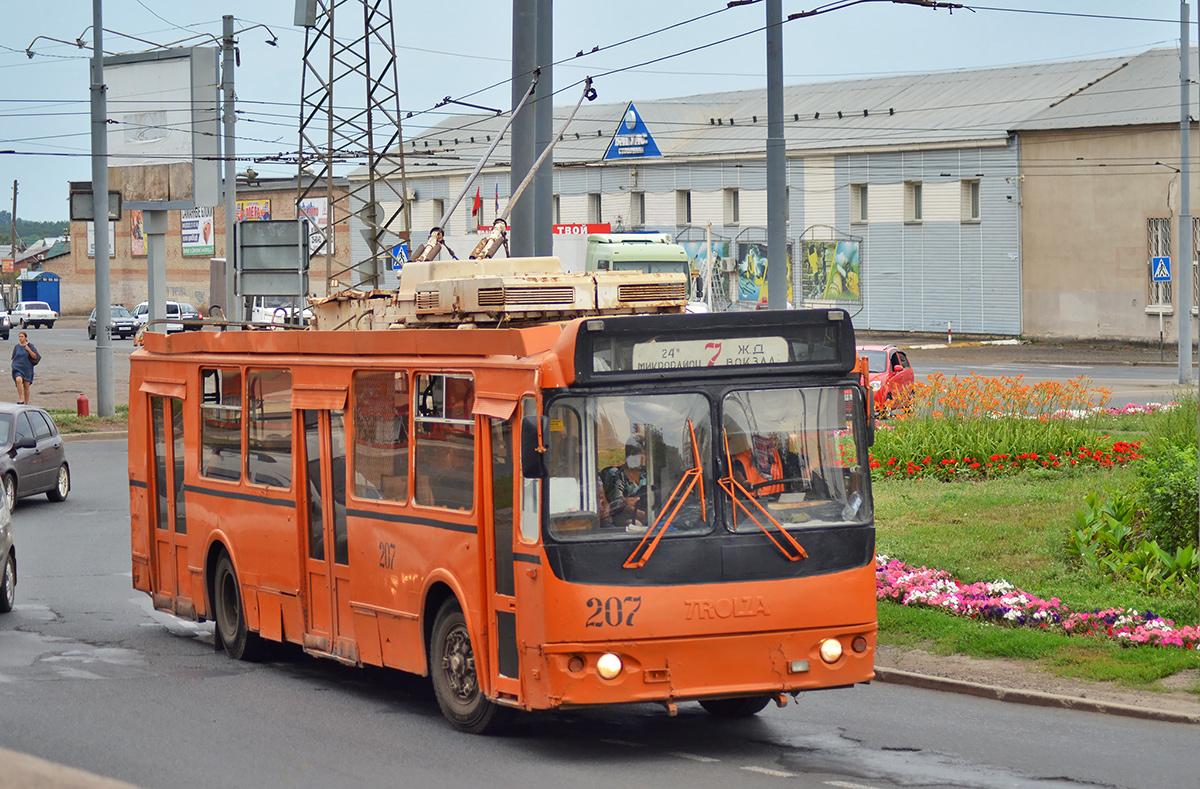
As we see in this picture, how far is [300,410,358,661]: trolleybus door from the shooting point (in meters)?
10.3

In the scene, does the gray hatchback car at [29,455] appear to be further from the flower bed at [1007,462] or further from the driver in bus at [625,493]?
the driver in bus at [625,493]

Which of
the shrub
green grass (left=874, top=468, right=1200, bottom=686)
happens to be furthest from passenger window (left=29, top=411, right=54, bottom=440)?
the shrub

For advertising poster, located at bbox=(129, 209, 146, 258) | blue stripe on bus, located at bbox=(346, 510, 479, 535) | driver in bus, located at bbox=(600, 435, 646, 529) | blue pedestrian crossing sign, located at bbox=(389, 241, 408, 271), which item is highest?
advertising poster, located at bbox=(129, 209, 146, 258)

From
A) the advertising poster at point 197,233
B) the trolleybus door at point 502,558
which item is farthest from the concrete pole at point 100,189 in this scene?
the advertising poster at point 197,233

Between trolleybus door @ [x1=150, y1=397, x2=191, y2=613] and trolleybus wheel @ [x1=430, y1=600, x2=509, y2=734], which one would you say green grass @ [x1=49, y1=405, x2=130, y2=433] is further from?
trolleybus wheel @ [x1=430, y1=600, x2=509, y2=734]

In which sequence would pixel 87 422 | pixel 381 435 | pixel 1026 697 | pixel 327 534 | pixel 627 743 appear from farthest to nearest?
pixel 87 422 < pixel 327 534 < pixel 1026 697 < pixel 381 435 < pixel 627 743

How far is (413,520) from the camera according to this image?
9.37 metres

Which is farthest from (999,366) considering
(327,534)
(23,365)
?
(327,534)

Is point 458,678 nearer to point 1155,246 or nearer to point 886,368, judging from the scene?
point 886,368

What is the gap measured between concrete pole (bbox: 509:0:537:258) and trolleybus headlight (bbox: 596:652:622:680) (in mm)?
6491

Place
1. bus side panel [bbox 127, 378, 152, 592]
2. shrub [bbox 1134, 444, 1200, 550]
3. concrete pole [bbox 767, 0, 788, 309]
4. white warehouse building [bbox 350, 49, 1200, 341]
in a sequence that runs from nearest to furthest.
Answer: shrub [bbox 1134, 444, 1200, 550] < bus side panel [bbox 127, 378, 152, 592] < concrete pole [bbox 767, 0, 788, 309] < white warehouse building [bbox 350, 49, 1200, 341]

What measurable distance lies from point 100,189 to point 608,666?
27972 mm

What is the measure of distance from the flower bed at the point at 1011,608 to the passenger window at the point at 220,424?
4.96 meters

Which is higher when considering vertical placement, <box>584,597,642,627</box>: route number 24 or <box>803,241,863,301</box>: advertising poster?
<box>803,241,863,301</box>: advertising poster
